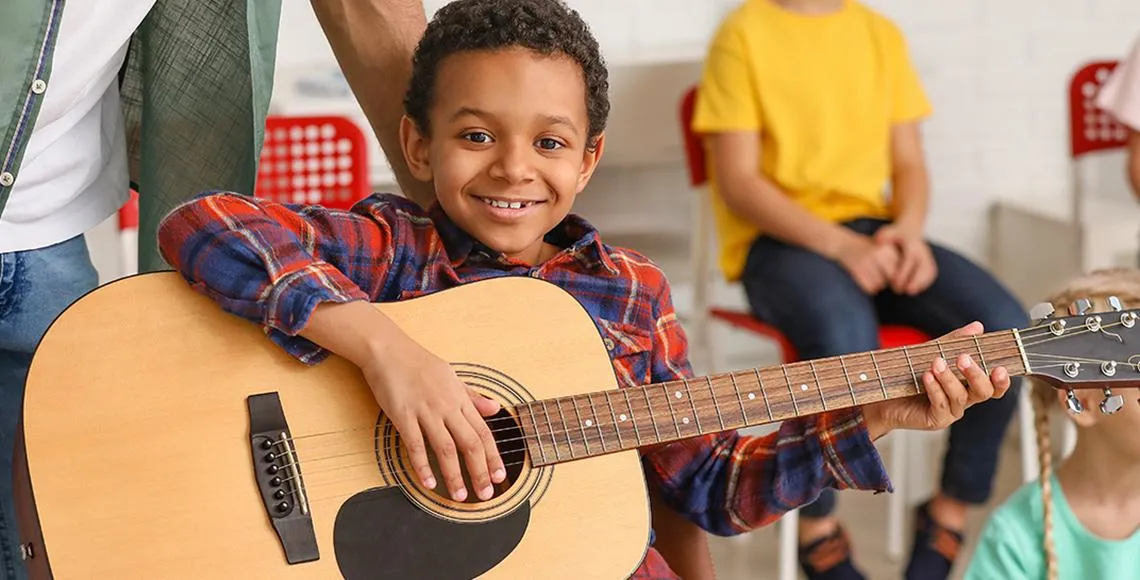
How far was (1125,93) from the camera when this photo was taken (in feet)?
9.33

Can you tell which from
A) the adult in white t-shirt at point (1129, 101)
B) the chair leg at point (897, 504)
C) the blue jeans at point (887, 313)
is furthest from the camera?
the chair leg at point (897, 504)

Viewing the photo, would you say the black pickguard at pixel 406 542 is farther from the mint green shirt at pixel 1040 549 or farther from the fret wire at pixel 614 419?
the mint green shirt at pixel 1040 549

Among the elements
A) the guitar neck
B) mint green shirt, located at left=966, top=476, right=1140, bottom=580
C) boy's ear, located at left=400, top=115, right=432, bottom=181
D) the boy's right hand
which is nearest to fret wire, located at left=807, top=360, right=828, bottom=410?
the guitar neck

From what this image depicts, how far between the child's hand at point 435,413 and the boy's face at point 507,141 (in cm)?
19

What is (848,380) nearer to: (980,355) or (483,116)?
(980,355)

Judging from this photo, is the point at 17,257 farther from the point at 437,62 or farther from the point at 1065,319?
the point at 1065,319

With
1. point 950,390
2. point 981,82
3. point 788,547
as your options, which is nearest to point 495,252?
point 950,390

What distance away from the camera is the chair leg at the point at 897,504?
3.15m

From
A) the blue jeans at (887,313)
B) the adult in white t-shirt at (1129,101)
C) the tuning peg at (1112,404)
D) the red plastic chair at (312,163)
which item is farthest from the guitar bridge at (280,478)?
the adult in white t-shirt at (1129,101)

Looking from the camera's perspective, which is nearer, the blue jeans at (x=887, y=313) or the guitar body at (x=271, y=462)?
the guitar body at (x=271, y=462)

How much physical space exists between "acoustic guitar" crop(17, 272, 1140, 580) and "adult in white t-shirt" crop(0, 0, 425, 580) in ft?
0.24

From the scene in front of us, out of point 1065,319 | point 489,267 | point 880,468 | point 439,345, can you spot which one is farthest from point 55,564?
point 1065,319

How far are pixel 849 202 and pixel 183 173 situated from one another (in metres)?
1.76

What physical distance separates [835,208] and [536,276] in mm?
1589
